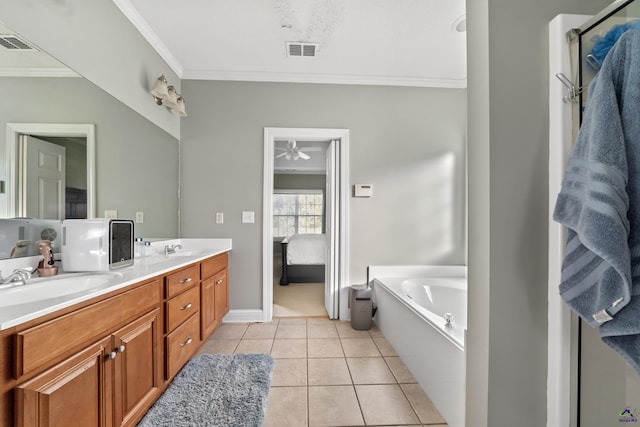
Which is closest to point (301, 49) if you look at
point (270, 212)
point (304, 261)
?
point (270, 212)

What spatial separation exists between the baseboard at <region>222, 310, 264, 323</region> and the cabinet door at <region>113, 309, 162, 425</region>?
121 centimetres

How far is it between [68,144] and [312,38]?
1.87m

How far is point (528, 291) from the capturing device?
80 cm

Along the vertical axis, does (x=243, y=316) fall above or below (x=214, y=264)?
below

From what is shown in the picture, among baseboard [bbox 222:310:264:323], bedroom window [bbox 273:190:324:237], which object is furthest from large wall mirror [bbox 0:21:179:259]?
bedroom window [bbox 273:190:324:237]

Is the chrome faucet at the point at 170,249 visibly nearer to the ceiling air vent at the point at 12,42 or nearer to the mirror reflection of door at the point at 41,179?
the mirror reflection of door at the point at 41,179

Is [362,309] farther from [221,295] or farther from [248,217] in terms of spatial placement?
[248,217]

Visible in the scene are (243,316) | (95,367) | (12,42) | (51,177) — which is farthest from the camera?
(243,316)

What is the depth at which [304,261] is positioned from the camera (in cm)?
428

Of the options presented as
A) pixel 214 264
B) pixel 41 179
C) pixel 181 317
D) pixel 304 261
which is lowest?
pixel 304 261

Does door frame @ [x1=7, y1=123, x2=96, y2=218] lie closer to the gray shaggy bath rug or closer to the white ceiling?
the white ceiling

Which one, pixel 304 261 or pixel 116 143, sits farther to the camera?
pixel 304 261

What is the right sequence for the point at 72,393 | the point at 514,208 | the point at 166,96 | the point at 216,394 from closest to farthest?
the point at 514,208, the point at 72,393, the point at 216,394, the point at 166,96

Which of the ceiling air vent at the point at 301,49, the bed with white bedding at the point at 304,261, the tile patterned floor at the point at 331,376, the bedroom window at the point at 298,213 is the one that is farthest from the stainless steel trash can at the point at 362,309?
the bedroom window at the point at 298,213
